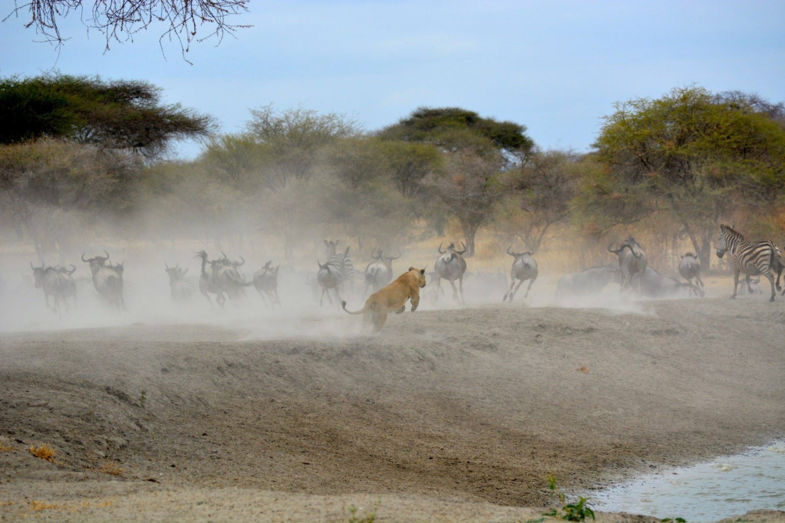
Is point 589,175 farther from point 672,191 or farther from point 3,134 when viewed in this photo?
point 3,134

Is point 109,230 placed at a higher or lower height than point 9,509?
higher

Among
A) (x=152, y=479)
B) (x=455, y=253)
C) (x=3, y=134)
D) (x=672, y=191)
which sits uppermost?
(x=3, y=134)

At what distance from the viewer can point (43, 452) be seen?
6.27 m

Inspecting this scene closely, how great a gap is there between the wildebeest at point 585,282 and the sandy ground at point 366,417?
783 cm

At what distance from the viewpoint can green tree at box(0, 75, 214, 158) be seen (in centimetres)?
3344

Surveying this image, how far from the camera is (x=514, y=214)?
3628 cm

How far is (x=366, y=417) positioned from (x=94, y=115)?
30964mm

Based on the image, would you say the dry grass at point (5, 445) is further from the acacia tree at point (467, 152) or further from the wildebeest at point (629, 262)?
the acacia tree at point (467, 152)

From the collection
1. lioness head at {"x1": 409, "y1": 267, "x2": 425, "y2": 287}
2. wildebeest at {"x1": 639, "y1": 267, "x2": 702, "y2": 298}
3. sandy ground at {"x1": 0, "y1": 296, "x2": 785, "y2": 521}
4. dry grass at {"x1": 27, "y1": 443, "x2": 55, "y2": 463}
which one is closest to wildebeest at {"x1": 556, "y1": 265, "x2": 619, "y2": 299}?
wildebeest at {"x1": 639, "y1": 267, "x2": 702, "y2": 298}

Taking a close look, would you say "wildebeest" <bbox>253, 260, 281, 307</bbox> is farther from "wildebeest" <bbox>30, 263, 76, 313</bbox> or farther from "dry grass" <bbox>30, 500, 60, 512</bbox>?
"dry grass" <bbox>30, 500, 60, 512</bbox>

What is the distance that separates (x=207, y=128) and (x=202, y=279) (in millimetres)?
19098

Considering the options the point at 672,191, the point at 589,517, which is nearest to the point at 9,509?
the point at 589,517

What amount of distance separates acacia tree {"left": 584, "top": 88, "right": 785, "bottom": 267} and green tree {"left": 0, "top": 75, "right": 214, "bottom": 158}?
18955 mm

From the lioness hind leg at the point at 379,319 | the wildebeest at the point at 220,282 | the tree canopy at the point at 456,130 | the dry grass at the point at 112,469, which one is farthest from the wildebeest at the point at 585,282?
the tree canopy at the point at 456,130
